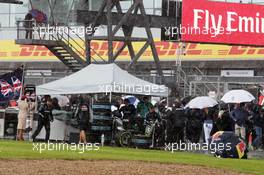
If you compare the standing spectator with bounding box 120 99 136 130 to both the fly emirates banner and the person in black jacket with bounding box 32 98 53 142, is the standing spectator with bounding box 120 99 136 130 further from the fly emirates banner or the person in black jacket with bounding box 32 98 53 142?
the fly emirates banner

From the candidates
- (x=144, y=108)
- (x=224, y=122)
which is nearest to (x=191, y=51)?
(x=144, y=108)

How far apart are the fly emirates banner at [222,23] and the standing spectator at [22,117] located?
8603mm

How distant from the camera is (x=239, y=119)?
28109 mm

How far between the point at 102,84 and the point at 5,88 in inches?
251

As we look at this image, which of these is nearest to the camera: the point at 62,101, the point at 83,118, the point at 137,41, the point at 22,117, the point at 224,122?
the point at 224,122

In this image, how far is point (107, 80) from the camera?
92.6ft

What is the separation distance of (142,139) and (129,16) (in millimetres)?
8418

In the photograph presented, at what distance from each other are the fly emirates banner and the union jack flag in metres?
7.89

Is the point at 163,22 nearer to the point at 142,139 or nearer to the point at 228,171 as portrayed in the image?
the point at 142,139

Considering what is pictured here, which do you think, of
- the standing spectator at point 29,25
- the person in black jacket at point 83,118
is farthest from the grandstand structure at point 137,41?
the person in black jacket at point 83,118

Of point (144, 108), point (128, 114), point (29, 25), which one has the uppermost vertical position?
point (29, 25)

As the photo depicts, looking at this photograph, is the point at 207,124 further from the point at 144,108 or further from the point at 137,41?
the point at 137,41

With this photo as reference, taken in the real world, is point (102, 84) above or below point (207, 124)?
above

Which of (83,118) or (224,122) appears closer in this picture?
(224,122)
